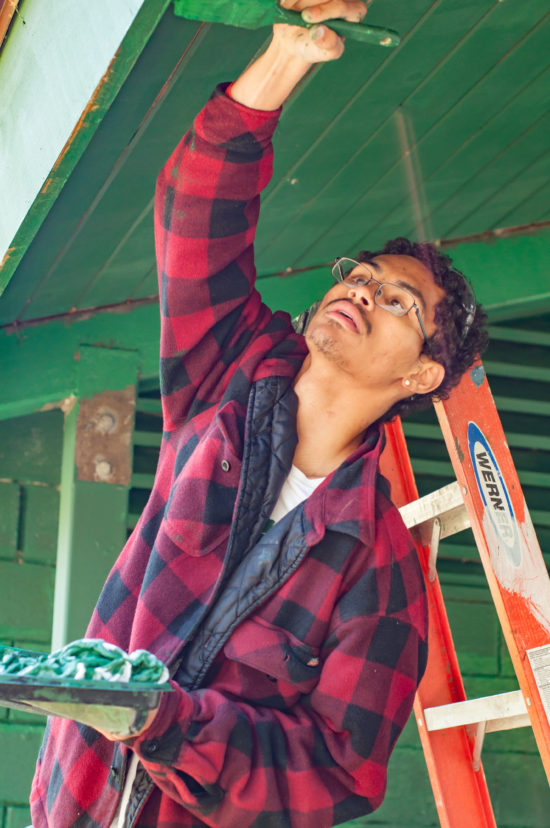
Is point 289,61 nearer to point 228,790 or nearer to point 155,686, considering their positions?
point 155,686

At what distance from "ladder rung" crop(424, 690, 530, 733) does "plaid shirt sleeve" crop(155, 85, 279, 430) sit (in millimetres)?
926

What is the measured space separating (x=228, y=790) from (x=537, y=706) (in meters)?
0.69

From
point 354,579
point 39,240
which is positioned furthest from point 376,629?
point 39,240

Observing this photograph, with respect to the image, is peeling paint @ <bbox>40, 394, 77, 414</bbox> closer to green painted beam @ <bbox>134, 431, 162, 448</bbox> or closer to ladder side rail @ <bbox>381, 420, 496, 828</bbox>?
green painted beam @ <bbox>134, 431, 162, 448</bbox>

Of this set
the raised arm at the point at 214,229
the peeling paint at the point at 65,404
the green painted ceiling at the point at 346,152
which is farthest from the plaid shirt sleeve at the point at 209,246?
the peeling paint at the point at 65,404

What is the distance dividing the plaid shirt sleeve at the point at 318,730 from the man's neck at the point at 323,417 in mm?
302

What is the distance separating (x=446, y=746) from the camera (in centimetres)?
263

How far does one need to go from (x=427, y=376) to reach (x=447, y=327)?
0.14 meters

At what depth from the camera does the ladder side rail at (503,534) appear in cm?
232

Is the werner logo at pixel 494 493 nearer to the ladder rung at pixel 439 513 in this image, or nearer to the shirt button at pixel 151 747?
the ladder rung at pixel 439 513

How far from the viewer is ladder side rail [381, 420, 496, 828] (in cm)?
255

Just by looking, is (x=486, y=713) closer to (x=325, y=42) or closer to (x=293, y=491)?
(x=293, y=491)

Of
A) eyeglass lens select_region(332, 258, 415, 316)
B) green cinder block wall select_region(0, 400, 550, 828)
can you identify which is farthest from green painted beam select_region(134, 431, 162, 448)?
eyeglass lens select_region(332, 258, 415, 316)

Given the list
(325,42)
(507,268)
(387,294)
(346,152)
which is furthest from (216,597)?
(507,268)
